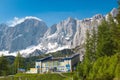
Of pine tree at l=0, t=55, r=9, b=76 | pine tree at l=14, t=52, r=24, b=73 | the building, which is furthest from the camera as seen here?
pine tree at l=14, t=52, r=24, b=73

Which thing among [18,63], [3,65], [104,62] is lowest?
[104,62]

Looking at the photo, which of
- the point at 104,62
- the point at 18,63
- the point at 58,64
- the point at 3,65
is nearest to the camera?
the point at 104,62

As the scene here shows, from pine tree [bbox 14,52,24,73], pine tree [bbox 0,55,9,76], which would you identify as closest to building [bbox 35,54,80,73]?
pine tree [bbox 14,52,24,73]

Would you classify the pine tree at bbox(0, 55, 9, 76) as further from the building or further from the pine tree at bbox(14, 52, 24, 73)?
the building

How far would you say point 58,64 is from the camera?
114 meters

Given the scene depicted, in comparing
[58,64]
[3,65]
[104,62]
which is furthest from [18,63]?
[104,62]

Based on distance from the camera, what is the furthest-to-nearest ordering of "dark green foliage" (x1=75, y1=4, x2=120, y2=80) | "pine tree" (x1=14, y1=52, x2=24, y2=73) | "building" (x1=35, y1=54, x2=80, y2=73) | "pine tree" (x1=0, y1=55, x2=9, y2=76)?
"pine tree" (x1=14, y1=52, x2=24, y2=73), "pine tree" (x1=0, y1=55, x2=9, y2=76), "building" (x1=35, y1=54, x2=80, y2=73), "dark green foliage" (x1=75, y1=4, x2=120, y2=80)

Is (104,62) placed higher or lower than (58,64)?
lower

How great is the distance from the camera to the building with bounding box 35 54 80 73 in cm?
10881

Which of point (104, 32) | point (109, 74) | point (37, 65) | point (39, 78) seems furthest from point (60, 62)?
point (109, 74)

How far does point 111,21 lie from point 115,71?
3799 cm

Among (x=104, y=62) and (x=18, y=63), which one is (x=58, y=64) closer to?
(x=18, y=63)

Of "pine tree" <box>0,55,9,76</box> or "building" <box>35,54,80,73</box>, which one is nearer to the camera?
"building" <box>35,54,80,73</box>

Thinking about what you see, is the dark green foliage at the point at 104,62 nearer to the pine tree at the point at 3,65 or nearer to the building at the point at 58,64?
the building at the point at 58,64
